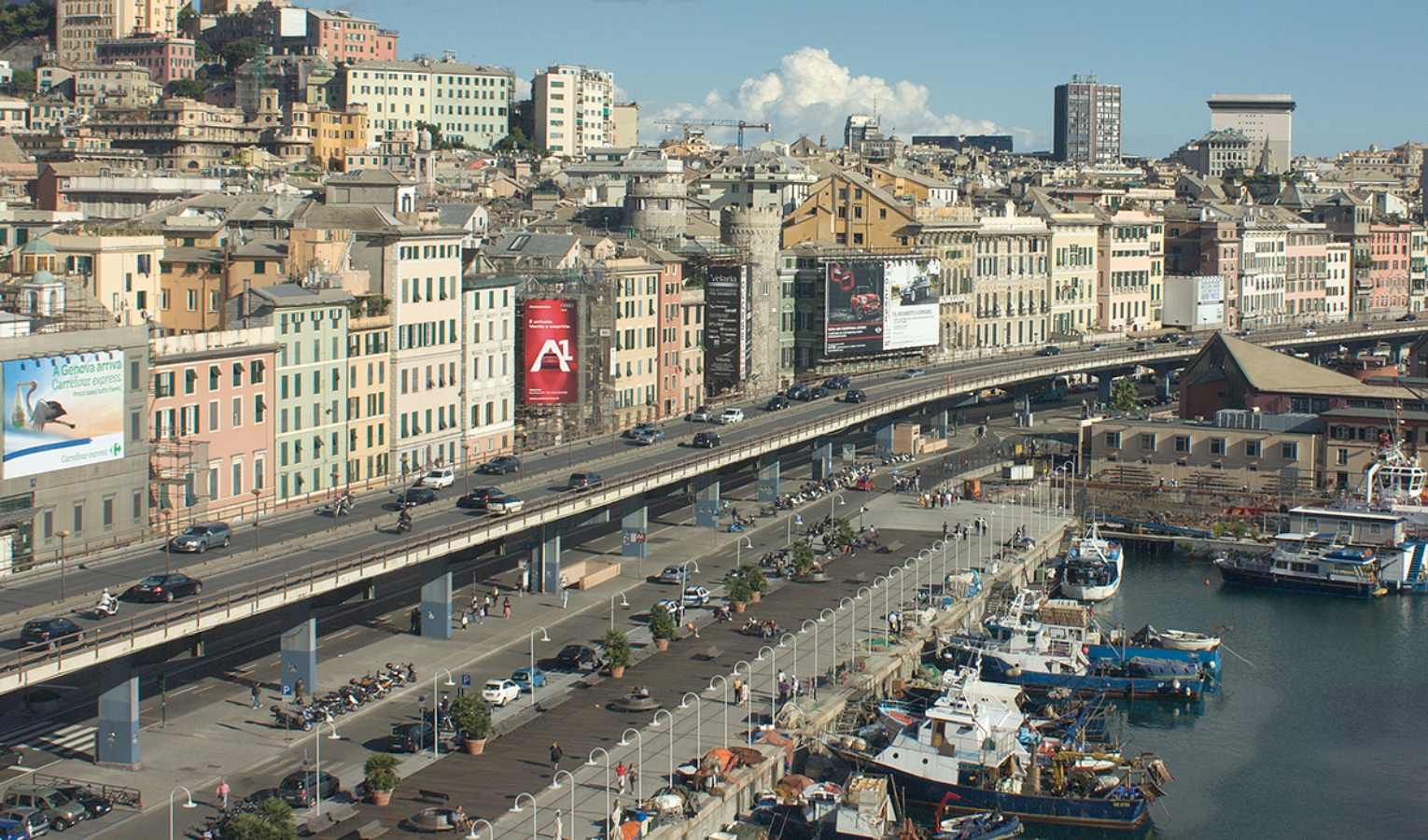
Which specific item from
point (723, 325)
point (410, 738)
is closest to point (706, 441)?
point (723, 325)

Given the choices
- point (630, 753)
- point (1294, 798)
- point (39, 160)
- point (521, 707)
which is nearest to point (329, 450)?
point (521, 707)

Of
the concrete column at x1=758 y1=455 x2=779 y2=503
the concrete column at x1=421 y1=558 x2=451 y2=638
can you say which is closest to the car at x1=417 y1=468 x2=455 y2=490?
the concrete column at x1=421 y1=558 x2=451 y2=638

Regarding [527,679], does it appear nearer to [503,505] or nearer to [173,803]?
[503,505]

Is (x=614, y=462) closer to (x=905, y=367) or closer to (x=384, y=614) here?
(x=384, y=614)

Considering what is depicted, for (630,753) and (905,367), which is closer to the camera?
(630,753)

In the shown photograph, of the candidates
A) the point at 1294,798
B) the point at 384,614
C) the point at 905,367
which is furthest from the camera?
the point at 905,367

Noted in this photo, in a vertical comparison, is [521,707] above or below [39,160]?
below
